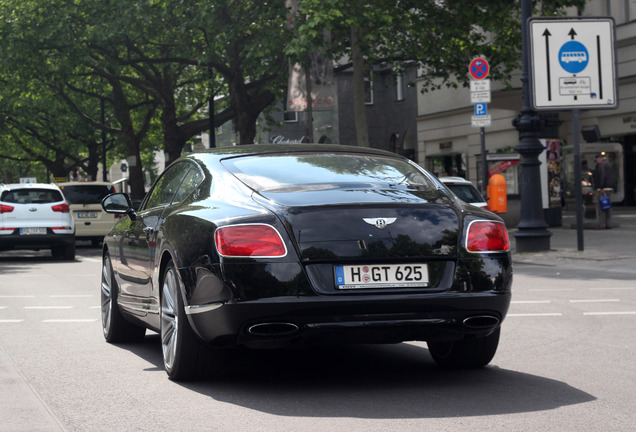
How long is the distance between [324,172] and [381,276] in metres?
0.99

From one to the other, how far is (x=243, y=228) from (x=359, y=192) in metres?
0.73

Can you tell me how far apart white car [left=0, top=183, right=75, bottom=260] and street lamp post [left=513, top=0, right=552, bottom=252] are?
976cm

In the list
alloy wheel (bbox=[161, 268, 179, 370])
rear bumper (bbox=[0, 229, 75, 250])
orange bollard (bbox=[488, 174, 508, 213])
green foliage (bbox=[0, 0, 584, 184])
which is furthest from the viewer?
green foliage (bbox=[0, 0, 584, 184])

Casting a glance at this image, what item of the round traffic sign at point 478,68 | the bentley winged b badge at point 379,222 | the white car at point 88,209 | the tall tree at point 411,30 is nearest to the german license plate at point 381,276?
the bentley winged b badge at point 379,222

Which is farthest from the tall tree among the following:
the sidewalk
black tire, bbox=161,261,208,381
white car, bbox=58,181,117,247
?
black tire, bbox=161,261,208,381

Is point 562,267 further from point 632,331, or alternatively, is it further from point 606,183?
point 606,183

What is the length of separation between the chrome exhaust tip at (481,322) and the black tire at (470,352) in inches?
18.0

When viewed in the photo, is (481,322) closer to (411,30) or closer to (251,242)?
(251,242)

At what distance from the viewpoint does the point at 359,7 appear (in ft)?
85.5

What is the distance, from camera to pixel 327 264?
6.07m

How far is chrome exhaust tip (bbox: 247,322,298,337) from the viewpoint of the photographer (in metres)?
6.04

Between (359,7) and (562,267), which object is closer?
(562,267)

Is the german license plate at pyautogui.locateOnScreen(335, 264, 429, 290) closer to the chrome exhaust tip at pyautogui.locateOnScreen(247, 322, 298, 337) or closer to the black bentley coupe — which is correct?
the black bentley coupe


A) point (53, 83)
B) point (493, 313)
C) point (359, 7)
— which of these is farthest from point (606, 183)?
point (493, 313)
